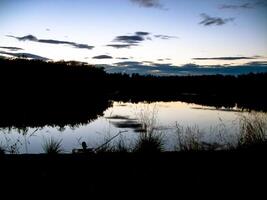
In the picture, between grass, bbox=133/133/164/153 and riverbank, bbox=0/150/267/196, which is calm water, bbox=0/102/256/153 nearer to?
grass, bbox=133/133/164/153

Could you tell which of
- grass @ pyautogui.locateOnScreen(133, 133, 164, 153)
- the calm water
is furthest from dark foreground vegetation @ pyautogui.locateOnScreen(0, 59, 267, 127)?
grass @ pyautogui.locateOnScreen(133, 133, 164, 153)

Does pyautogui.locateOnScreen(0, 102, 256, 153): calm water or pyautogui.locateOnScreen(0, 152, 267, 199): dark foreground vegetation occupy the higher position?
pyautogui.locateOnScreen(0, 152, 267, 199): dark foreground vegetation

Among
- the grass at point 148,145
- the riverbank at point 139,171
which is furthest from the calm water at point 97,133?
the riverbank at point 139,171

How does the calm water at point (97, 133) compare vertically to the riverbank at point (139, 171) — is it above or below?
below

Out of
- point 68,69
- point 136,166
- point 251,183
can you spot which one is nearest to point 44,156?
point 136,166

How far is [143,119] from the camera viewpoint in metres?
10.7

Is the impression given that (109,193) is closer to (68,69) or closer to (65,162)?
(65,162)

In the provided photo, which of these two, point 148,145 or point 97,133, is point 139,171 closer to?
point 148,145

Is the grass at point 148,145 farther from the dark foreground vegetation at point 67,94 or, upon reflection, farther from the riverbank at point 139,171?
the dark foreground vegetation at point 67,94

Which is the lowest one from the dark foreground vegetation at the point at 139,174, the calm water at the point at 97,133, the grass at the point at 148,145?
the calm water at the point at 97,133

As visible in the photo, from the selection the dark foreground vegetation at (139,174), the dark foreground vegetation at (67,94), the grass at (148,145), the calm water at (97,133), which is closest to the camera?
the dark foreground vegetation at (139,174)

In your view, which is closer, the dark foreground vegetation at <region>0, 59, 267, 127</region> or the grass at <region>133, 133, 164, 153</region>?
the grass at <region>133, 133, 164, 153</region>

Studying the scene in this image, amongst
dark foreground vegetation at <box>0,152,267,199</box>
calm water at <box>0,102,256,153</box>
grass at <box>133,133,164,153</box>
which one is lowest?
calm water at <box>0,102,256,153</box>

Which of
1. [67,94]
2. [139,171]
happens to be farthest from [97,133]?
[67,94]
